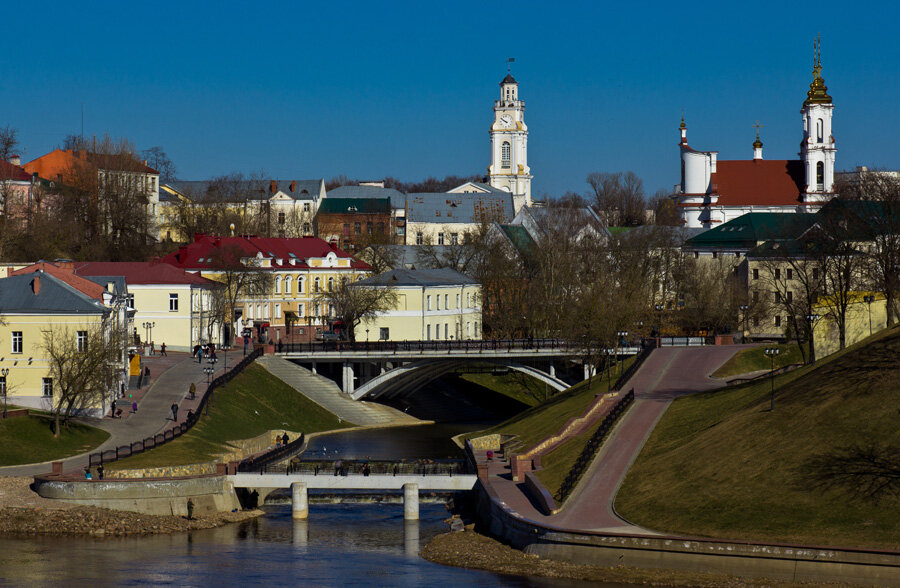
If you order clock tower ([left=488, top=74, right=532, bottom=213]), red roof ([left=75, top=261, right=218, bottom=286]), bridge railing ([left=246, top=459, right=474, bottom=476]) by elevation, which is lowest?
bridge railing ([left=246, top=459, right=474, bottom=476])

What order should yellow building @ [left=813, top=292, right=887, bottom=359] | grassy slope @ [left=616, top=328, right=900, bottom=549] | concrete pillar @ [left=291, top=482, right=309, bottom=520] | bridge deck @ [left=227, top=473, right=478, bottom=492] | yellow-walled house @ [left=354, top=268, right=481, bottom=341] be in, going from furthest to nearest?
yellow-walled house @ [left=354, top=268, right=481, bottom=341] → yellow building @ [left=813, top=292, right=887, bottom=359] → bridge deck @ [left=227, top=473, right=478, bottom=492] → concrete pillar @ [left=291, top=482, right=309, bottom=520] → grassy slope @ [left=616, top=328, right=900, bottom=549]

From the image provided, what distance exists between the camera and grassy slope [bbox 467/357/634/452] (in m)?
67.4

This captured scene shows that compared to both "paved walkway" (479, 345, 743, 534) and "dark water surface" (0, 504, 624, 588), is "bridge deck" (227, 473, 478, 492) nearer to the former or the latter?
Result: "dark water surface" (0, 504, 624, 588)

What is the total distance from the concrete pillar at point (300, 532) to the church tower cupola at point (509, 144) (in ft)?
427

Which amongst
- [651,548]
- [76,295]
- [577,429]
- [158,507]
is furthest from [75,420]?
[651,548]

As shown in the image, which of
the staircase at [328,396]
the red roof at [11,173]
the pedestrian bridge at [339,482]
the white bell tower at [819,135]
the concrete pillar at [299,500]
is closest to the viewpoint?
the concrete pillar at [299,500]

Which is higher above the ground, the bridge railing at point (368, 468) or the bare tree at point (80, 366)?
the bare tree at point (80, 366)

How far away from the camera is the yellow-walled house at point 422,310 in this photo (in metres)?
104

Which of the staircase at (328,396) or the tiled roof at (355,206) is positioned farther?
the tiled roof at (355,206)

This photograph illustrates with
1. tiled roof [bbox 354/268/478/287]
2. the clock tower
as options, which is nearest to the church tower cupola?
the clock tower

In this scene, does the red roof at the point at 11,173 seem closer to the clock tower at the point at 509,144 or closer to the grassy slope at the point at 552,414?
the grassy slope at the point at 552,414

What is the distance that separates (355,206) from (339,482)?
110m

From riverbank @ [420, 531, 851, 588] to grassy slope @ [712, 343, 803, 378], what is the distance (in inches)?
1093

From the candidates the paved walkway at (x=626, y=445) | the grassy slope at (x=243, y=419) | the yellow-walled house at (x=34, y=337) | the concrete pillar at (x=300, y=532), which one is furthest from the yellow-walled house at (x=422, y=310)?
the concrete pillar at (x=300, y=532)
